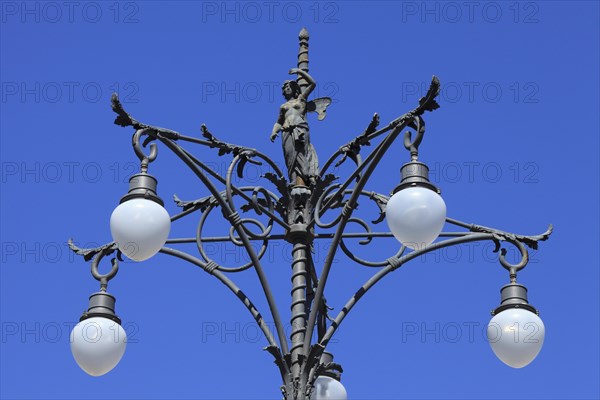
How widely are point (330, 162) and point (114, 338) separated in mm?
1819

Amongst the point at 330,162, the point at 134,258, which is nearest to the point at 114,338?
the point at 134,258

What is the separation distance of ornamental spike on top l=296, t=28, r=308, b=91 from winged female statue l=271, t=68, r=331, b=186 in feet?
0.18

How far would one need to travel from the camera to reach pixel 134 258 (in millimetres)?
7223

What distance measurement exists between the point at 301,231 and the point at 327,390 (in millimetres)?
1054

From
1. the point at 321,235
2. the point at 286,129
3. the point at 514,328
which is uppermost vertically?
the point at 286,129

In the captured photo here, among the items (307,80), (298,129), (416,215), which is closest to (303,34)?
(307,80)

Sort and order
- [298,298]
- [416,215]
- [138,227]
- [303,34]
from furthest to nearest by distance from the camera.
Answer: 1. [303,34]
2. [298,298]
3. [138,227]
4. [416,215]

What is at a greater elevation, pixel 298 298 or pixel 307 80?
pixel 307 80

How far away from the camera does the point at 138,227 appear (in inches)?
280

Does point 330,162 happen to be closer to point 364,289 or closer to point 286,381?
point 364,289

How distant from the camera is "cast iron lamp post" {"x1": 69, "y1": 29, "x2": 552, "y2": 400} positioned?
7.09m

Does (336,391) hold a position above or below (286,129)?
below

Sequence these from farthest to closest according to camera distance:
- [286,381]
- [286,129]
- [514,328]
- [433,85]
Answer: [286,129], [514,328], [286,381], [433,85]

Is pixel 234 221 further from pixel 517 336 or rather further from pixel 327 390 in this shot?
pixel 517 336
